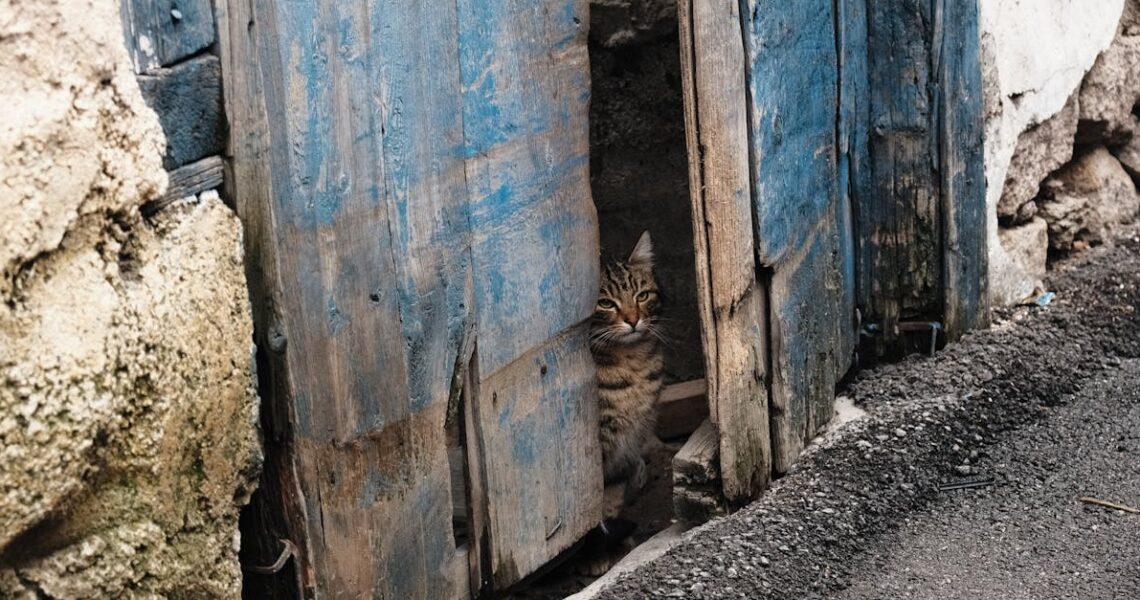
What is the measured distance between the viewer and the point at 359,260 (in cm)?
300

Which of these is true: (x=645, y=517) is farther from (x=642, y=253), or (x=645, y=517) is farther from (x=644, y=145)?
(x=644, y=145)

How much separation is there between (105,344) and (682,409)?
277 centimetres

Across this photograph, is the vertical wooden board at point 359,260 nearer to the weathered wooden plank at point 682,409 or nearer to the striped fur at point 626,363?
the striped fur at point 626,363

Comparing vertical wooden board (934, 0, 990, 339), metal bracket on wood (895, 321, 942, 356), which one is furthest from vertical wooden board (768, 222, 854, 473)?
vertical wooden board (934, 0, 990, 339)

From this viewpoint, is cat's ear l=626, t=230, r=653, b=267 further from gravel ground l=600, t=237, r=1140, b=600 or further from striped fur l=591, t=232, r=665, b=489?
gravel ground l=600, t=237, r=1140, b=600

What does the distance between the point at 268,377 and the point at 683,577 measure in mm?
1145

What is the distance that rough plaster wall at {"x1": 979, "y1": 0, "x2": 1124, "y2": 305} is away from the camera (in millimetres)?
4582

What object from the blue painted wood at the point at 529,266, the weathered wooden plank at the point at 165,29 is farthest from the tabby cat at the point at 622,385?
the weathered wooden plank at the point at 165,29

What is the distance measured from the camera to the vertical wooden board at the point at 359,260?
2777mm

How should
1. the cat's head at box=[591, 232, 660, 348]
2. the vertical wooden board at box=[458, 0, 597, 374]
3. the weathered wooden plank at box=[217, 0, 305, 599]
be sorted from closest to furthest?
the weathered wooden plank at box=[217, 0, 305, 599], the vertical wooden board at box=[458, 0, 597, 374], the cat's head at box=[591, 232, 660, 348]

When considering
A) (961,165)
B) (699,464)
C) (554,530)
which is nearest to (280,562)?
(554,530)

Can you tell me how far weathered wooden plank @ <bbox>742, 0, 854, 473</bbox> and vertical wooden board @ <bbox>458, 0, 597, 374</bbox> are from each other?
453 mm

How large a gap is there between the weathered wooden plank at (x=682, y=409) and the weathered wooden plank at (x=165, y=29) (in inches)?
98.7

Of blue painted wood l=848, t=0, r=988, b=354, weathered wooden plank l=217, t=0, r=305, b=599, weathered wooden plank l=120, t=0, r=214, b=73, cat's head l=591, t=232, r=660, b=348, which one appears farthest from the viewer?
cat's head l=591, t=232, r=660, b=348
